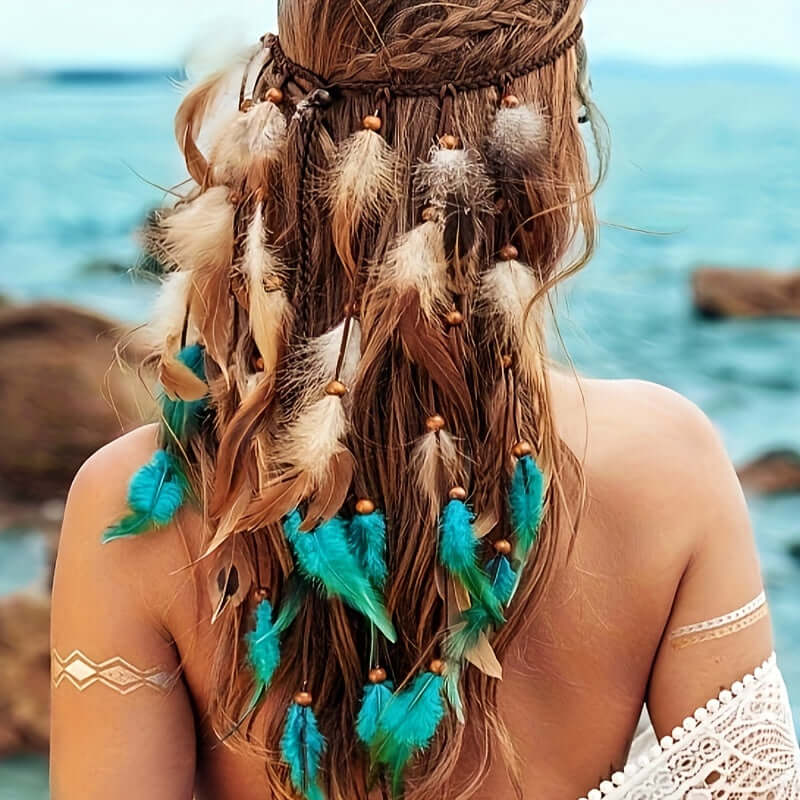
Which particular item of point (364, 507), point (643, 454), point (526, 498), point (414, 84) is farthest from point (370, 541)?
point (414, 84)

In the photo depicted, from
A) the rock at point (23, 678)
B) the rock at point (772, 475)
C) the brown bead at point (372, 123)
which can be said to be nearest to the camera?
the brown bead at point (372, 123)

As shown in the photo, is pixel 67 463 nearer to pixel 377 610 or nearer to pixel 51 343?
pixel 51 343

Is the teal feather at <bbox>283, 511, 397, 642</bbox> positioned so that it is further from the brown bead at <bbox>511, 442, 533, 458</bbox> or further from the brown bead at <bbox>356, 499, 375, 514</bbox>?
the brown bead at <bbox>511, 442, 533, 458</bbox>

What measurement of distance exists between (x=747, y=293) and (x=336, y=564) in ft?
14.7

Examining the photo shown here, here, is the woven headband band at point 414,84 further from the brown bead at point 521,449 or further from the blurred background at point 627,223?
the blurred background at point 627,223

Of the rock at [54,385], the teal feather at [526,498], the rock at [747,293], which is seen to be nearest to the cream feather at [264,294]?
the teal feather at [526,498]

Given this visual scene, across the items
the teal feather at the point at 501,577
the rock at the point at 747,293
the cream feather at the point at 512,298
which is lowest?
the rock at the point at 747,293

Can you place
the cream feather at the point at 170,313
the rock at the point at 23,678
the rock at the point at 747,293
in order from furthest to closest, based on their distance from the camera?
A: the rock at the point at 747,293
the rock at the point at 23,678
the cream feather at the point at 170,313

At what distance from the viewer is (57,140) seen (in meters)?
5.33

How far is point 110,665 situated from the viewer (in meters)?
0.90

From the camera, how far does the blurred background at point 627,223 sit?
12.4 ft

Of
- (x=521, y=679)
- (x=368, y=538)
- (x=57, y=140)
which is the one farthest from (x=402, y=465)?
(x=57, y=140)

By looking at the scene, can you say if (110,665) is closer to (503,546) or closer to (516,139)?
(503,546)

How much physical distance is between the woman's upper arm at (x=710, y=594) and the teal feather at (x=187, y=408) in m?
0.41
